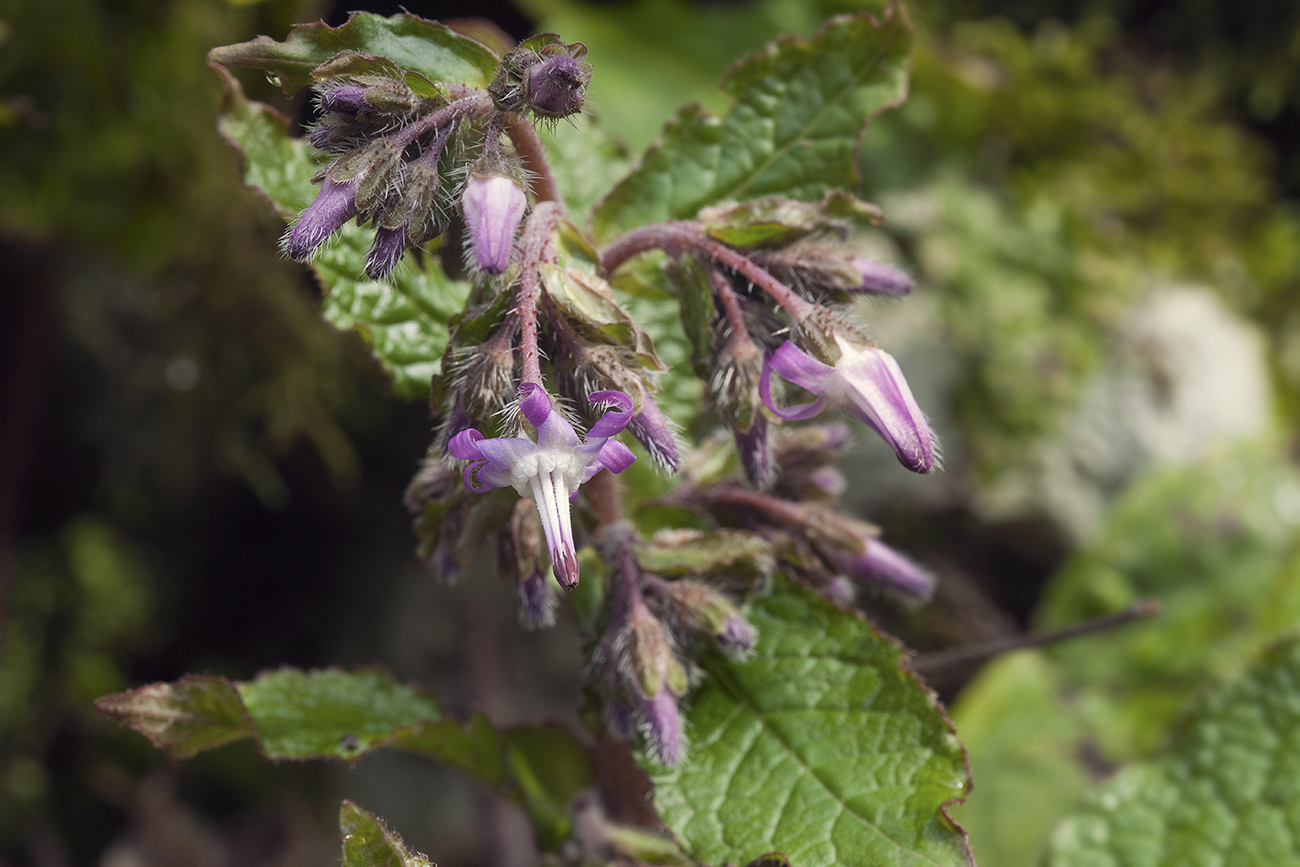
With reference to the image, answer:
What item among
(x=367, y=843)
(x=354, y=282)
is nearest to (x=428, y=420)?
(x=354, y=282)

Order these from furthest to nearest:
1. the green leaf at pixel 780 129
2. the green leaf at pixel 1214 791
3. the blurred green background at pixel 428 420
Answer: the blurred green background at pixel 428 420
the green leaf at pixel 1214 791
the green leaf at pixel 780 129

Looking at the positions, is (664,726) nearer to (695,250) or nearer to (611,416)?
(611,416)

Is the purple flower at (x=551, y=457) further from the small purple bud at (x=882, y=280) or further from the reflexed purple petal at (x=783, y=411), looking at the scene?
the small purple bud at (x=882, y=280)

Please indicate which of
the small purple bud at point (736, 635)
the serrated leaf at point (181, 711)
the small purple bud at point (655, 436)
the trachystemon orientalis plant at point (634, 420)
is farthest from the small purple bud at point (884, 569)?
the serrated leaf at point (181, 711)

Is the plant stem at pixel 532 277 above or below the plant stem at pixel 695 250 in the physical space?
below

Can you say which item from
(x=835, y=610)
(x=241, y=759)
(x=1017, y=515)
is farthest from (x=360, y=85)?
(x=241, y=759)

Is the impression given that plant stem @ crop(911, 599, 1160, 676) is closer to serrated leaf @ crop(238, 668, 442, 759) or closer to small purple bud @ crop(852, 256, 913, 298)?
small purple bud @ crop(852, 256, 913, 298)
